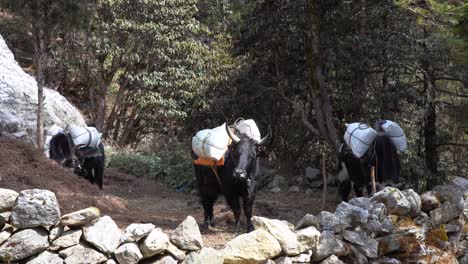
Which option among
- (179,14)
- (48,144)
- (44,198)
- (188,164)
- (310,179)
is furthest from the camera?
(179,14)

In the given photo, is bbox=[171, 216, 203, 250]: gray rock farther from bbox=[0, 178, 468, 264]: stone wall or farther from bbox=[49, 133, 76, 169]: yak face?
bbox=[49, 133, 76, 169]: yak face

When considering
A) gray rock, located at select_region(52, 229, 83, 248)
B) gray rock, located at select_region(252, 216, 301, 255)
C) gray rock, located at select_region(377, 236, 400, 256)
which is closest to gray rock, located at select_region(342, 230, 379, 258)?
gray rock, located at select_region(377, 236, 400, 256)

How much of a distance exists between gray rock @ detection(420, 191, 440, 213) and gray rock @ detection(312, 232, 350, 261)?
1.73 m

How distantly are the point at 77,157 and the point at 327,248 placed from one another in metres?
5.08

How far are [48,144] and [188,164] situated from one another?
367 centimetres

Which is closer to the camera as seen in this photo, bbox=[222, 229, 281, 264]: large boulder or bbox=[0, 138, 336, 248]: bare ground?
bbox=[222, 229, 281, 264]: large boulder

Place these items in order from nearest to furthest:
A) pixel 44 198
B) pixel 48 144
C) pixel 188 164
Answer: pixel 44 198 < pixel 48 144 < pixel 188 164

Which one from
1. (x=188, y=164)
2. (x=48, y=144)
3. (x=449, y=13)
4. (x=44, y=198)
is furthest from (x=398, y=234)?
(x=188, y=164)

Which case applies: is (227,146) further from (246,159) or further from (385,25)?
(385,25)

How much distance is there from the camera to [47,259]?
16.4 feet

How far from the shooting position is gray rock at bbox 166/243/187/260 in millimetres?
5324

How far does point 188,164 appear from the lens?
1334 cm

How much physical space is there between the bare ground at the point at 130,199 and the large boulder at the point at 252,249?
2.36ft

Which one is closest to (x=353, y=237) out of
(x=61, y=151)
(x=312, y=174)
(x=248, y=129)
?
(x=248, y=129)
